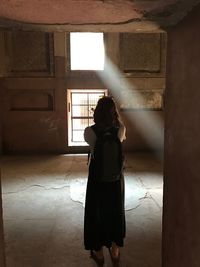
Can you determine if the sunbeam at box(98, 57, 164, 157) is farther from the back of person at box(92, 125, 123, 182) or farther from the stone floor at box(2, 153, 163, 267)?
the back of person at box(92, 125, 123, 182)

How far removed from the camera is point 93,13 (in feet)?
4.53

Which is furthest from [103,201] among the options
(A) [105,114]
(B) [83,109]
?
(B) [83,109]

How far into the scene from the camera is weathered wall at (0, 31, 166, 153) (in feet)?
23.0

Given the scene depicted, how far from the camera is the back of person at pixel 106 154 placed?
2.31 m

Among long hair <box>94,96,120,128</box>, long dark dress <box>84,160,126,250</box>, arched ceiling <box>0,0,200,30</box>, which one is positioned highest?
arched ceiling <box>0,0,200,30</box>

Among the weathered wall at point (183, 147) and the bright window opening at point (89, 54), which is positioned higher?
the bright window opening at point (89, 54)

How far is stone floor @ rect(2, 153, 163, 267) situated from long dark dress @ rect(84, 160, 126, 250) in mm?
352

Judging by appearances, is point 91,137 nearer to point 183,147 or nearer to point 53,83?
point 183,147

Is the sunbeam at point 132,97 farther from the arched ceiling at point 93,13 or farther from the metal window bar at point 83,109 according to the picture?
the arched ceiling at point 93,13

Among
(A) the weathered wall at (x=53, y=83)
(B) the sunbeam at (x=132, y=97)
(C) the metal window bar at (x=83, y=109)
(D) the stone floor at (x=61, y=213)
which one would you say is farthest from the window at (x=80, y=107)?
(D) the stone floor at (x=61, y=213)

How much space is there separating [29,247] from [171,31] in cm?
243

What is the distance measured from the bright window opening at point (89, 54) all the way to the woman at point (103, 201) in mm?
4980

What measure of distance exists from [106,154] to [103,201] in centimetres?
40

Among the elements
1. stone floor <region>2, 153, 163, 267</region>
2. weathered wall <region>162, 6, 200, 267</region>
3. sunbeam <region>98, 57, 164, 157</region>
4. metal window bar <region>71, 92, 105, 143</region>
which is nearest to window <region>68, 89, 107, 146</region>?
metal window bar <region>71, 92, 105, 143</region>
